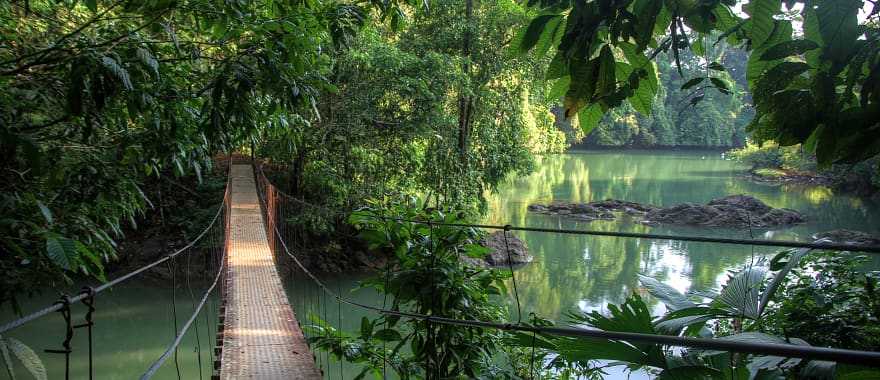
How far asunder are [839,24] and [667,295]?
615 mm

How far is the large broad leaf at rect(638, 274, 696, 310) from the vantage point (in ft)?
3.44

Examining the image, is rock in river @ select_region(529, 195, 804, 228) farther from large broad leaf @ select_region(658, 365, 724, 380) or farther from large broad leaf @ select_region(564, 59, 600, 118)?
large broad leaf @ select_region(564, 59, 600, 118)

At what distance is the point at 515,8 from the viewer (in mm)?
7078

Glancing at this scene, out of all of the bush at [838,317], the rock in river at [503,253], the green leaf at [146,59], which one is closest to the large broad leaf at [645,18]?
the bush at [838,317]

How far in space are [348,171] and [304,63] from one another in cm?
Answer: 497

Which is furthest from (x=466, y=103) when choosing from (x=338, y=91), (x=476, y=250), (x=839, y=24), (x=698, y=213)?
(x=839, y=24)

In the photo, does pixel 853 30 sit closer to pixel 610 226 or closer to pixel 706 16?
pixel 706 16

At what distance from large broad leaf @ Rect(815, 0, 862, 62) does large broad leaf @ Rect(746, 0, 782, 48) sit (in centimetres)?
6

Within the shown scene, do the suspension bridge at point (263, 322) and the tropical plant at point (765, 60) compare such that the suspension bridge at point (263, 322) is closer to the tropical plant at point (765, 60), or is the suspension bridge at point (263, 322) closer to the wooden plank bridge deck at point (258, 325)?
the wooden plank bridge deck at point (258, 325)

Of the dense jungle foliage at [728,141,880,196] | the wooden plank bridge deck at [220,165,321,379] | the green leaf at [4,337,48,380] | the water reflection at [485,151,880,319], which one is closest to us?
the green leaf at [4,337,48,380]

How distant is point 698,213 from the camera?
11664mm

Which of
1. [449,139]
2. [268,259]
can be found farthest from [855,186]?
[268,259]

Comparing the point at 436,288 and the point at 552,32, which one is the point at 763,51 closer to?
the point at 552,32

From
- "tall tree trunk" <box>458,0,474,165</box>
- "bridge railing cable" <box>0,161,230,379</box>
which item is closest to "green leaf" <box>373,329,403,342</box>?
"bridge railing cable" <box>0,161,230,379</box>
